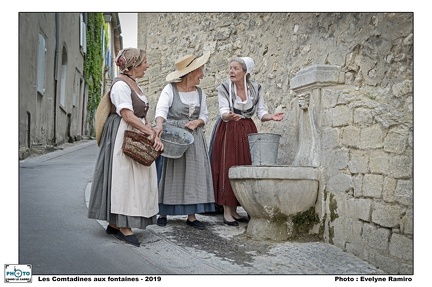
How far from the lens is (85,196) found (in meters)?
4.51

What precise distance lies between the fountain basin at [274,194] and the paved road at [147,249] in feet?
0.49

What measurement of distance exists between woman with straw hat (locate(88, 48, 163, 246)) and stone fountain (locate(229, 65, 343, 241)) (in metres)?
0.68

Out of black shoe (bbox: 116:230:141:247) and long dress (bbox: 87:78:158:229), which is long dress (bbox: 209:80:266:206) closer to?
long dress (bbox: 87:78:158:229)

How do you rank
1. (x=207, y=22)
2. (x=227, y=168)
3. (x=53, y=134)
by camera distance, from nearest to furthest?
(x=227, y=168)
(x=53, y=134)
(x=207, y=22)

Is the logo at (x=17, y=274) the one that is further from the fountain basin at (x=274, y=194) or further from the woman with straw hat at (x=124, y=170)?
the fountain basin at (x=274, y=194)

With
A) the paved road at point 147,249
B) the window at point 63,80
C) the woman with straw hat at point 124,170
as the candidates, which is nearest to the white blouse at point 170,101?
the woman with straw hat at point 124,170

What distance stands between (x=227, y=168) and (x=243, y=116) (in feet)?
1.54

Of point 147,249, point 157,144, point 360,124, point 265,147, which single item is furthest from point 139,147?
point 360,124

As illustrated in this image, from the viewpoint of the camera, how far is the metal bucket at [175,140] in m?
3.71

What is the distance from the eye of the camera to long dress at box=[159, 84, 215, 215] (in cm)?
391

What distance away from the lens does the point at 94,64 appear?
23.6ft
